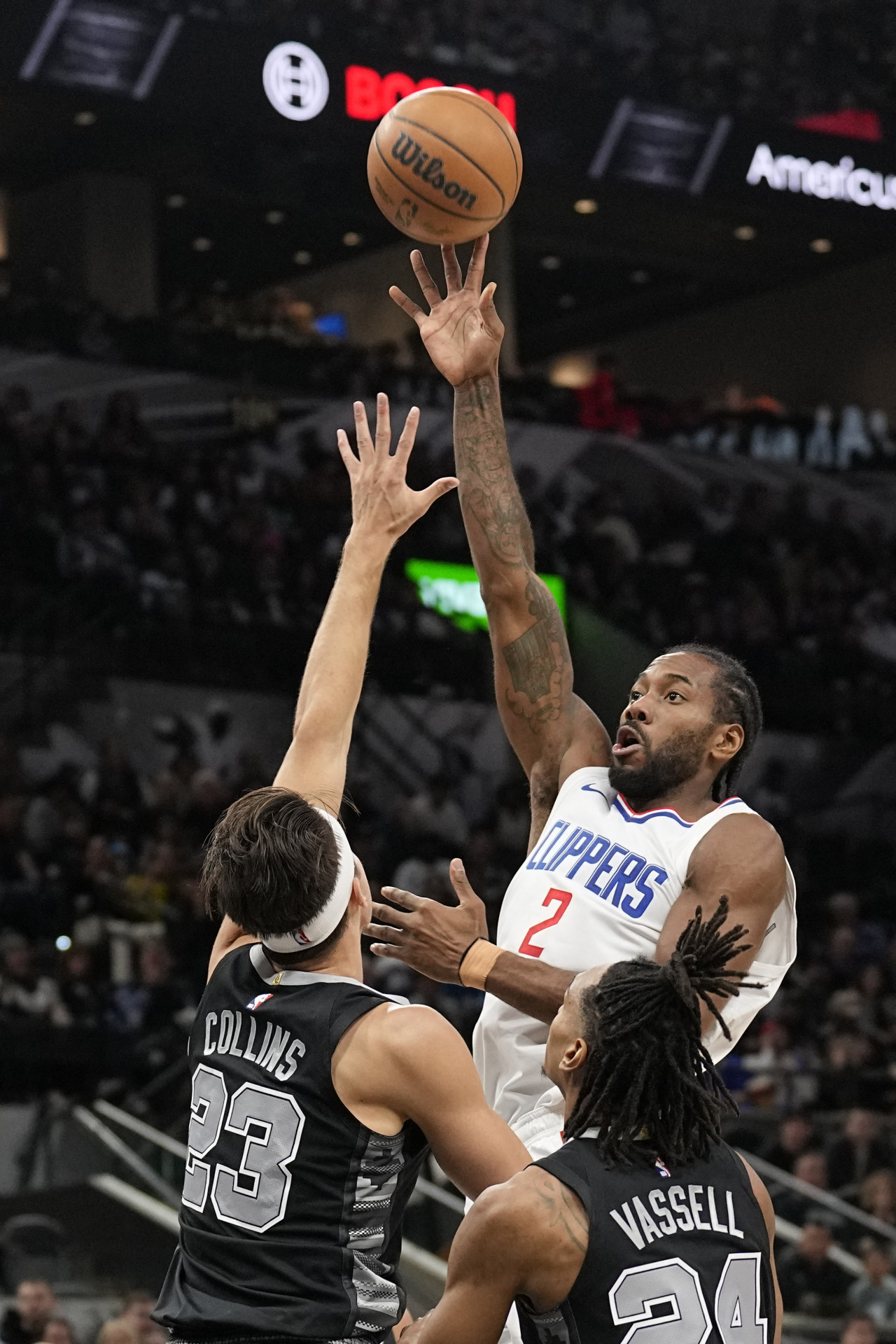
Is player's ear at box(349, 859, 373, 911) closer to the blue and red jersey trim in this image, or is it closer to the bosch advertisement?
the blue and red jersey trim

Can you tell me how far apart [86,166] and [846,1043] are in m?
14.3

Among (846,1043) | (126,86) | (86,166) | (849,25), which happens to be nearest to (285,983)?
(846,1043)

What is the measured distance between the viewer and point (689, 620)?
19.8 metres

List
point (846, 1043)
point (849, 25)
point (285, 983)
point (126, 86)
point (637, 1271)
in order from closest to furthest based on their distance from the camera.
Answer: point (637, 1271) → point (285, 983) → point (846, 1043) → point (126, 86) → point (849, 25)

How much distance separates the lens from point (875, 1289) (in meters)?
10.1

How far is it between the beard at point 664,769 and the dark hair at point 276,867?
4.87ft

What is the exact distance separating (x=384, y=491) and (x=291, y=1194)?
1691mm

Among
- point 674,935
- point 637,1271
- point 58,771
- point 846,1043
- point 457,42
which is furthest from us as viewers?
point 457,42

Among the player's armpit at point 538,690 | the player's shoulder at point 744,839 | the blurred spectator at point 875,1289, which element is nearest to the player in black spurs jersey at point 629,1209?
the player's shoulder at point 744,839

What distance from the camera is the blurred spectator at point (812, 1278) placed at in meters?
9.97

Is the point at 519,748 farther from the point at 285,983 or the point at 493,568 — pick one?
the point at 285,983

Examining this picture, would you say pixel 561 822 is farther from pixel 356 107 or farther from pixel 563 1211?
pixel 356 107

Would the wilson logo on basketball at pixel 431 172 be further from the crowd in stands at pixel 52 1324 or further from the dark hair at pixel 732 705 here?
the crowd in stands at pixel 52 1324

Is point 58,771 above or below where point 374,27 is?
below
